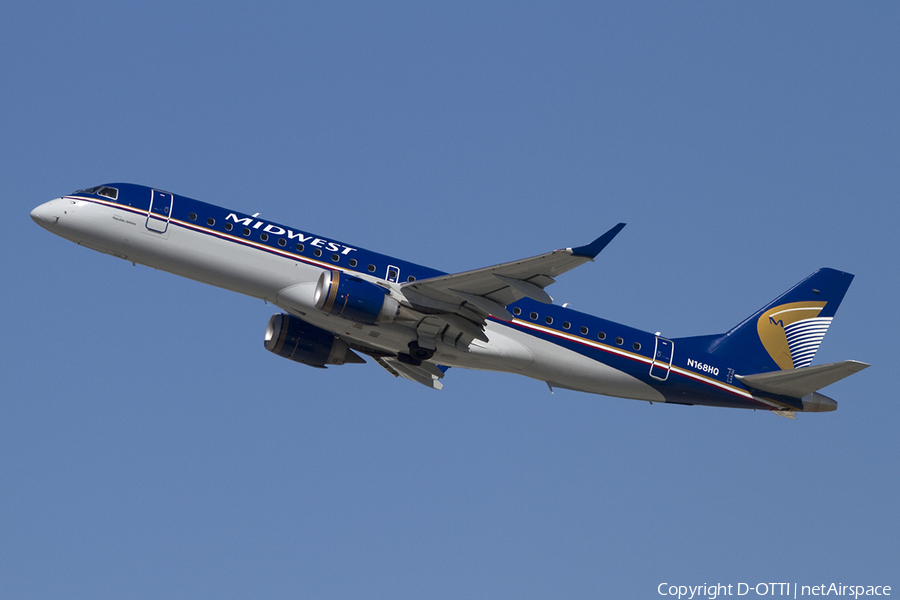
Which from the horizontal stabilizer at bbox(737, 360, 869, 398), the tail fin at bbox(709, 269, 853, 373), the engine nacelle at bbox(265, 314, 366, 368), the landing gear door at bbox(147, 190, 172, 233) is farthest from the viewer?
the tail fin at bbox(709, 269, 853, 373)

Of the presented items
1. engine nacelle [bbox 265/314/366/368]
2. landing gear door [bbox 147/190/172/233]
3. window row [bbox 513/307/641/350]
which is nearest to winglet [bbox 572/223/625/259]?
window row [bbox 513/307/641/350]

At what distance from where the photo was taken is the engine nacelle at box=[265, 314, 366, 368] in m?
40.2

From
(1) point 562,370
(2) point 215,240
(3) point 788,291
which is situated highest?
(3) point 788,291

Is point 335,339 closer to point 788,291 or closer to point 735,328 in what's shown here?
point 735,328

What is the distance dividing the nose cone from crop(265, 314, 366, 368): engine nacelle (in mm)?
9333

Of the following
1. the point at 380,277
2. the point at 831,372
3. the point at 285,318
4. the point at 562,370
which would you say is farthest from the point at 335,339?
the point at 831,372

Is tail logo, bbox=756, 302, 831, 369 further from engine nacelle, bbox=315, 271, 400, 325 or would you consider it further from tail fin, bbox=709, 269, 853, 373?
engine nacelle, bbox=315, 271, 400, 325

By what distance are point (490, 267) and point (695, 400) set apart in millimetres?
12798

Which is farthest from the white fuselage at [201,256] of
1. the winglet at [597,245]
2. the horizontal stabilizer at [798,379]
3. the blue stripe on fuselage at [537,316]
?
the horizontal stabilizer at [798,379]

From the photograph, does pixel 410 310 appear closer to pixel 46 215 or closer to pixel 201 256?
pixel 201 256

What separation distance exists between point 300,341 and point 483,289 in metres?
9.13

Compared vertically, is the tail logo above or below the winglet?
above

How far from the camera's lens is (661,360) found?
40.2 metres

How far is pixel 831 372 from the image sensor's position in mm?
37938
